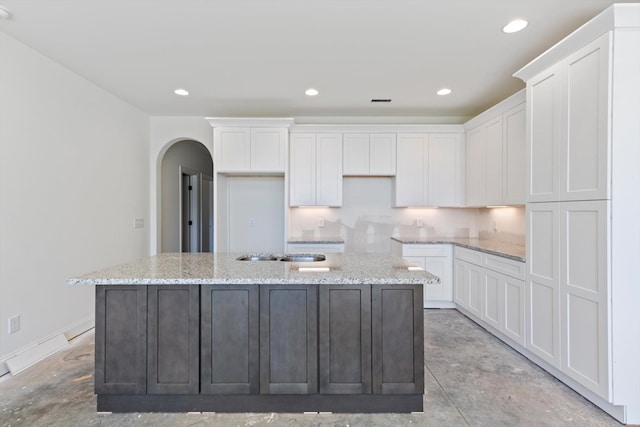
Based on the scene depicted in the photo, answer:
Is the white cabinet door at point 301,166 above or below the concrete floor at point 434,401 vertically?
above

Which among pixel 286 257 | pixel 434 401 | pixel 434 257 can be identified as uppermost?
pixel 286 257

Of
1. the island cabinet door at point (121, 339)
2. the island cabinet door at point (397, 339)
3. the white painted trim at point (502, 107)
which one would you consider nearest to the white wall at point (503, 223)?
the white painted trim at point (502, 107)

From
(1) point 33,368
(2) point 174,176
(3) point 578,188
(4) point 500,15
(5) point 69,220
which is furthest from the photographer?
(2) point 174,176

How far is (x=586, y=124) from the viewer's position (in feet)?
6.78

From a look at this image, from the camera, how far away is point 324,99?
390 cm

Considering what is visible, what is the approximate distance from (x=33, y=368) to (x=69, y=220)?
1.32m

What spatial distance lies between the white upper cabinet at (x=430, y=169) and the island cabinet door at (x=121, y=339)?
11.2ft

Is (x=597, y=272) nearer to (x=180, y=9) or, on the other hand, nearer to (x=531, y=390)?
(x=531, y=390)

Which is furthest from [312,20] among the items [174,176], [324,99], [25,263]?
[174,176]

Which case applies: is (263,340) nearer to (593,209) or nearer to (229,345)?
(229,345)

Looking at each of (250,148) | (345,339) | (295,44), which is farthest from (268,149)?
(345,339)

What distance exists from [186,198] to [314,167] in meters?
2.97

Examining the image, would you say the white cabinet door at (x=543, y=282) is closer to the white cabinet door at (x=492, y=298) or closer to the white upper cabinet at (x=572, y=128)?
the white upper cabinet at (x=572, y=128)

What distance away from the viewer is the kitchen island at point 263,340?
77.5 inches
